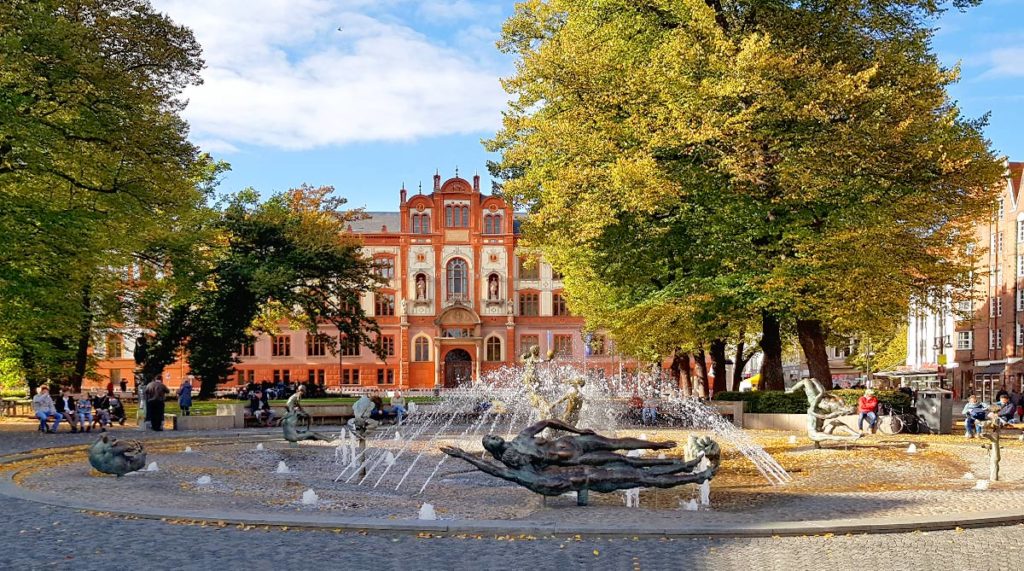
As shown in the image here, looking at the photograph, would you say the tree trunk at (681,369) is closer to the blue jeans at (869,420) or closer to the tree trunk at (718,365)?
the tree trunk at (718,365)

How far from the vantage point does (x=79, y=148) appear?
1214 inches

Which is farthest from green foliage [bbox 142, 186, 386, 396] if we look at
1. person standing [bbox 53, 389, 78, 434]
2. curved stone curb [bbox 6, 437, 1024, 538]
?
curved stone curb [bbox 6, 437, 1024, 538]

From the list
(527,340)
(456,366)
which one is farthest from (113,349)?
(527,340)

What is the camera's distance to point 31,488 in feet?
50.3

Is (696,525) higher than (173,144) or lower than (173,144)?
lower

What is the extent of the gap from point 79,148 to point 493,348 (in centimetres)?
5029

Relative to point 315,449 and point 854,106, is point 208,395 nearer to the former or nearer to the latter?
point 315,449

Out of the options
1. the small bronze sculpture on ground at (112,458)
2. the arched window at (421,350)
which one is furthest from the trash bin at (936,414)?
the arched window at (421,350)

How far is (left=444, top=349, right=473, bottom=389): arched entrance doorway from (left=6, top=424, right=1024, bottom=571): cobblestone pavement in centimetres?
6653

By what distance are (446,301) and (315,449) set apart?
54.4m

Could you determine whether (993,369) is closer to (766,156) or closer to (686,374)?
(686,374)

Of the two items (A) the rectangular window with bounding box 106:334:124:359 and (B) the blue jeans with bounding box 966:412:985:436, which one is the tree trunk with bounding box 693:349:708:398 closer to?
(B) the blue jeans with bounding box 966:412:985:436

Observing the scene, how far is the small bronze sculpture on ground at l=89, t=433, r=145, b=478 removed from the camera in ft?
55.6

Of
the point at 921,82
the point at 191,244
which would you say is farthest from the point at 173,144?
the point at 921,82
